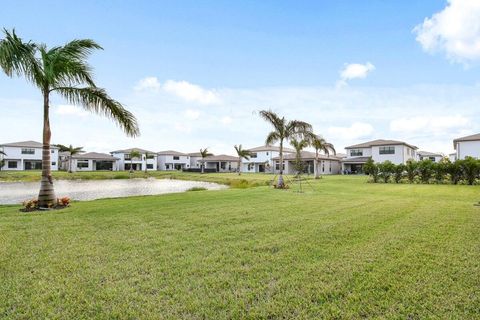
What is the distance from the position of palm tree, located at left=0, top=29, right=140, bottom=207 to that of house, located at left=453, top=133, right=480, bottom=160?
124 ft

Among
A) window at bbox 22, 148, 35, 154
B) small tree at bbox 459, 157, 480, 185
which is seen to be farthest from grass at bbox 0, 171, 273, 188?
small tree at bbox 459, 157, 480, 185

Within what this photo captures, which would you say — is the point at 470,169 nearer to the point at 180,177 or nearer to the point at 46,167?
the point at 46,167

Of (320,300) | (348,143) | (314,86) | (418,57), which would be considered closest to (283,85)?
(314,86)

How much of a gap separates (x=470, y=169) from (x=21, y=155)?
7003cm

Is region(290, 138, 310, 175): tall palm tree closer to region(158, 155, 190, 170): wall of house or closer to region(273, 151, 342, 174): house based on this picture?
region(273, 151, 342, 174): house

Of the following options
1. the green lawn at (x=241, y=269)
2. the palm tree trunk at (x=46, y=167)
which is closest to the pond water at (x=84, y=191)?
the palm tree trunk at (x=46, y=167)

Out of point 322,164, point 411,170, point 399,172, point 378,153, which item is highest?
point 378,153

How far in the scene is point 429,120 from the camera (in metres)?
34.0

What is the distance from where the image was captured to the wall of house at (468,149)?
106ft

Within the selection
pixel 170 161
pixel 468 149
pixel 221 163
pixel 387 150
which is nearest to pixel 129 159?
pixel 170 161

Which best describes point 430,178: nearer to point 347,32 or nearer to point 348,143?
point 347,32

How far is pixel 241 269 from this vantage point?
4094 millimetres

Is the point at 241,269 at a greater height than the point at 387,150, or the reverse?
the point at 387,150

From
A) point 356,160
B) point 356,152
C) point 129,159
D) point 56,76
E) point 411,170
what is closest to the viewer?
point 56,76
